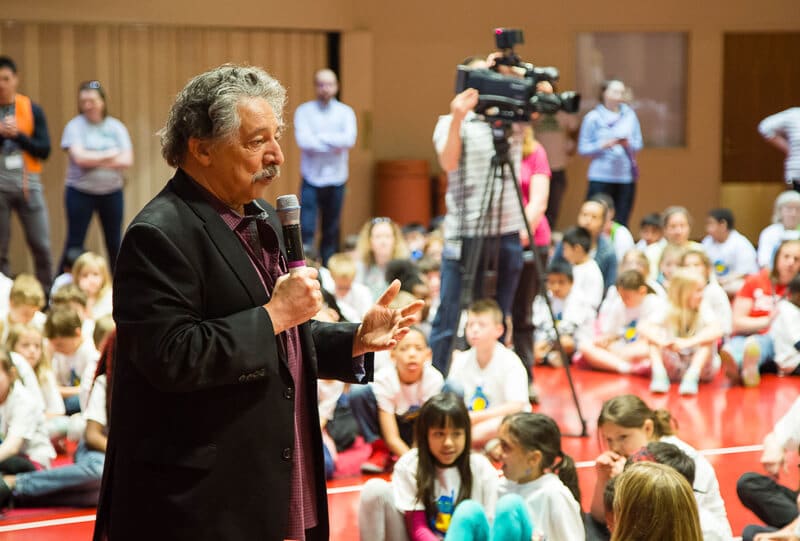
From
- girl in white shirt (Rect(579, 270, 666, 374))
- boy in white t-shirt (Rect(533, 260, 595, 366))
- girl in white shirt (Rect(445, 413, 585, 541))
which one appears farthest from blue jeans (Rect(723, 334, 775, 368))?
girl in white shirt (Rect(445, 413, 585, 541))

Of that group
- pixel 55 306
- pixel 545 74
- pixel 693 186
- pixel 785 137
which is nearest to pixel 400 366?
pixel 545 74

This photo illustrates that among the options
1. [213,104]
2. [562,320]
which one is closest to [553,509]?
[213,104]

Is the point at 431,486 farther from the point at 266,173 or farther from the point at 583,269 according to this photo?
the point at 583,269

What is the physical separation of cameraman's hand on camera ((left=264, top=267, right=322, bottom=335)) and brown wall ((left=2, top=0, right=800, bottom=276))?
33.4ft

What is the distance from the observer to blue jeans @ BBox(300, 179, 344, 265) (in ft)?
32.7

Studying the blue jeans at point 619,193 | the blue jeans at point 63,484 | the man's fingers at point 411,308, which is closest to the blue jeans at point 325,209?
the blue jeans at point 619,193

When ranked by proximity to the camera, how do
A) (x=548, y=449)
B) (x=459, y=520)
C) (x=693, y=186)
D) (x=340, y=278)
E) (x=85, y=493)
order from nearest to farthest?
(x=459, y=520)
(x=548, y=449)
(x=85, y=493)
(x=340, y=278)
(x=693, y=186)

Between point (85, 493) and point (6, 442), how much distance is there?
455mm

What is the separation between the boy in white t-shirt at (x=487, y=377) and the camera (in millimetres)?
5199

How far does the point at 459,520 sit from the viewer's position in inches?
142

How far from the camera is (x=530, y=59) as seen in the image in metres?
12.5

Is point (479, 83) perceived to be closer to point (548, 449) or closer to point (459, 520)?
point (548, 449)

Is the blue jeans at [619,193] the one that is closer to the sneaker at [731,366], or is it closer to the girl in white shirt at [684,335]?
the girl in white shirt at [684,335]

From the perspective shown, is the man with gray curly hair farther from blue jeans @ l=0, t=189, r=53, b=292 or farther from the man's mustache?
blue jeans @ l=0, t=189, r=53, b=292
